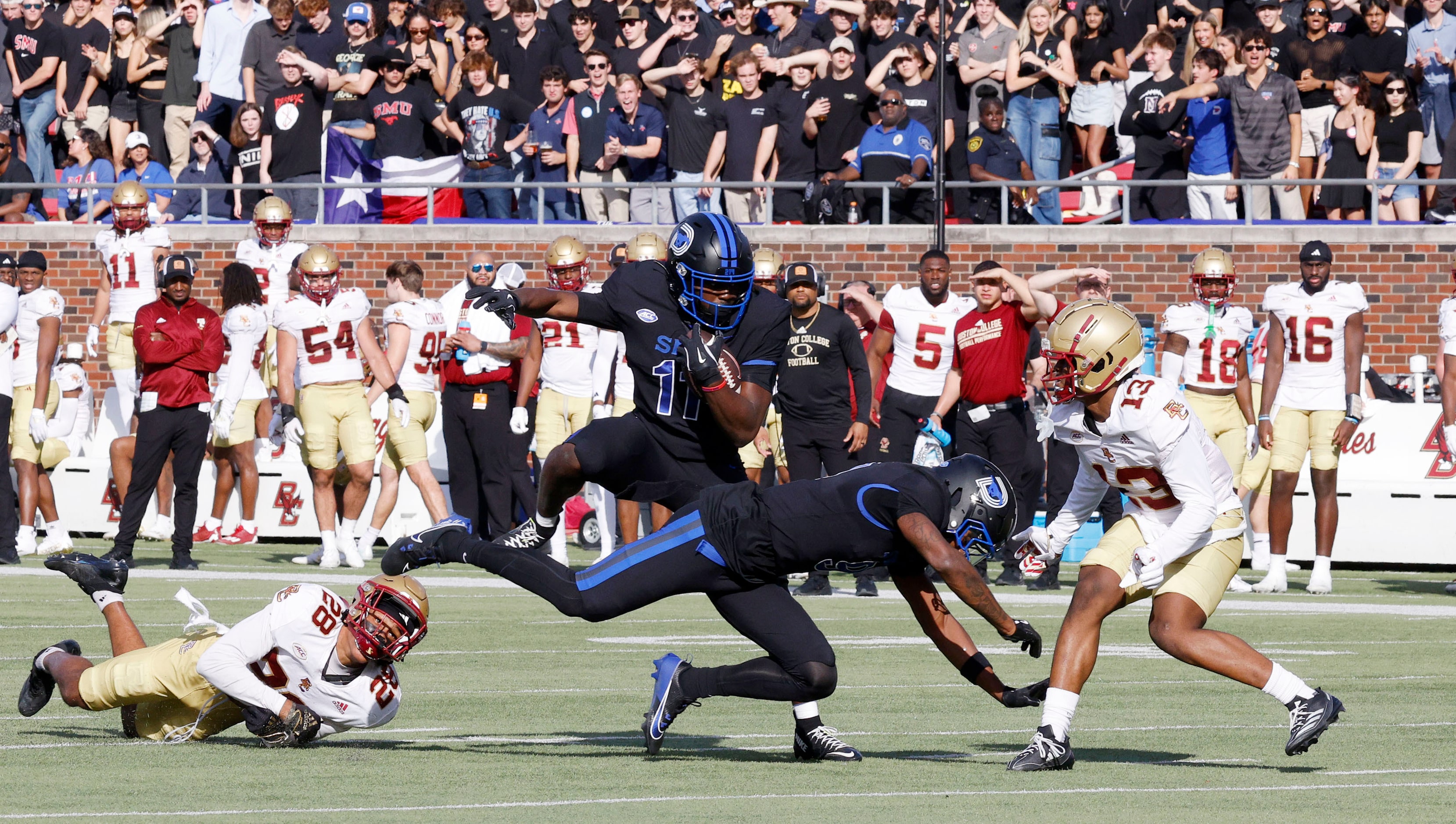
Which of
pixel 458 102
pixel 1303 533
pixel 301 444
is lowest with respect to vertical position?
pixel 1303 533

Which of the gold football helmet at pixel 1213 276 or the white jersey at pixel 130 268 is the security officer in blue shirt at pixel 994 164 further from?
the white jersey at pixel 130 268

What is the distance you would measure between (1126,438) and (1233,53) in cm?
1194

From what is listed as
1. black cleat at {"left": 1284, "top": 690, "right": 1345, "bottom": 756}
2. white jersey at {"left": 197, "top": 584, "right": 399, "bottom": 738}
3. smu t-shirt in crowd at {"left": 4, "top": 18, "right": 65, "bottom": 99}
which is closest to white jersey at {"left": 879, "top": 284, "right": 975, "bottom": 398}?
black cleat at {"left": 1284, "top": 690, "right": 1345, "bottom": 756}

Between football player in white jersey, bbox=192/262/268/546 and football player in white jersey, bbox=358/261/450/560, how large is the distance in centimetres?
92

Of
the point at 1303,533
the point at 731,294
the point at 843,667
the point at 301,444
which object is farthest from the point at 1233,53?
the point at 731,294

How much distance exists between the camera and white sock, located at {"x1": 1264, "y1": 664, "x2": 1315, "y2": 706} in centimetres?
671

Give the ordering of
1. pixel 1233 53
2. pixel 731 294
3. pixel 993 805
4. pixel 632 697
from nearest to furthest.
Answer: pixel 993 805 → pixel 731 294 → pixel 632 697 → pixel 1233 53

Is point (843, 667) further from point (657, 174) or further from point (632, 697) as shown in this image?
point (657, 174)

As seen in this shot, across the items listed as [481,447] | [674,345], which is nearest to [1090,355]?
[674,345]

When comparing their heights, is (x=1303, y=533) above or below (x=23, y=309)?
below

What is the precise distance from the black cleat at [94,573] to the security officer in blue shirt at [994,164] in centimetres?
1242

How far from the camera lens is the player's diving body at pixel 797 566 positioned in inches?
263

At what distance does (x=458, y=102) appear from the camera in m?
19.0

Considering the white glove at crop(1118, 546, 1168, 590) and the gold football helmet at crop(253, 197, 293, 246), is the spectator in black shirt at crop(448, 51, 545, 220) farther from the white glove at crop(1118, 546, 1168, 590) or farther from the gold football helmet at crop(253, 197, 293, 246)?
the white glove at crop(1118, 546, 1168, 590)
